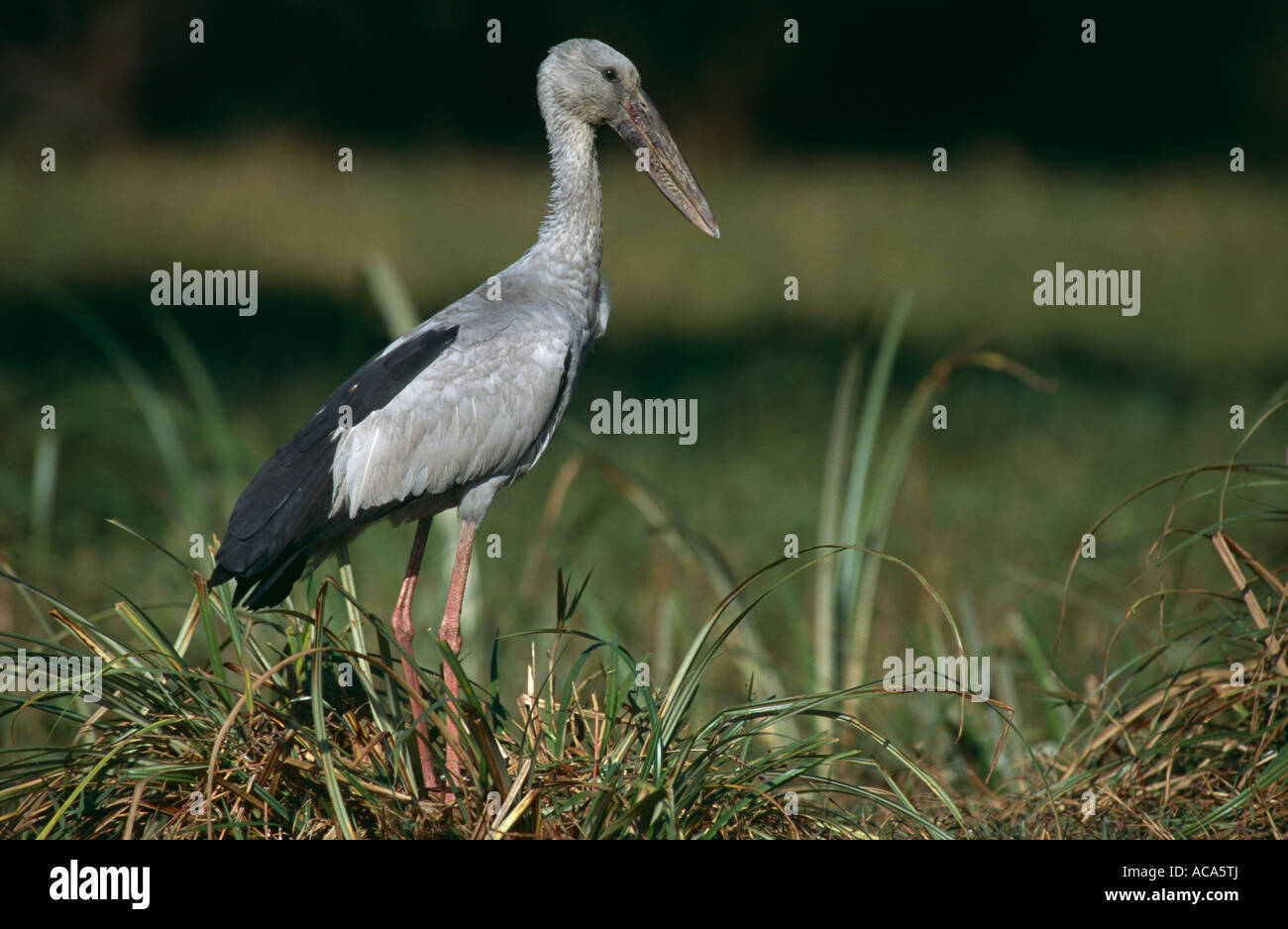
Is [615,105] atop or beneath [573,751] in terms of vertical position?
atop

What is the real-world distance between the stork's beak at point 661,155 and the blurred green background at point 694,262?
0.87 metres

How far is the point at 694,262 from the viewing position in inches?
615

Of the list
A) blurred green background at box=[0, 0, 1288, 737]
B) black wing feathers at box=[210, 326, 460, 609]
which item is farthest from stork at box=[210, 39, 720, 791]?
blurred green background at box=[0, 0, 1288, 737]

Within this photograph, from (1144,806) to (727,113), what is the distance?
59.0ft

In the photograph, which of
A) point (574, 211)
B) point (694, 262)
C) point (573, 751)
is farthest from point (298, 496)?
point (694, 262)

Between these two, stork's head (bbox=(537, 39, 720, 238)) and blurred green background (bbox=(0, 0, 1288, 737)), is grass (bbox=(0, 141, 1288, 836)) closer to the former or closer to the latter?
blurred green background (bbox=(0, 0, 1288, 737))

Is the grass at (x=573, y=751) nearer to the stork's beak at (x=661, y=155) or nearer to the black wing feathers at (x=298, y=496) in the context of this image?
the black wing feathers at (x=298, y=496)

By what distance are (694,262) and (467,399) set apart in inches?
473

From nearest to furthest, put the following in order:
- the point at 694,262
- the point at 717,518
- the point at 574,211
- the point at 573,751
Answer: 1. the point at 573,751
2. the point at 574,211
3. the point at 717,518
4. the point at 694,262

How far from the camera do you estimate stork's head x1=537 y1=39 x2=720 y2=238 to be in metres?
4.02

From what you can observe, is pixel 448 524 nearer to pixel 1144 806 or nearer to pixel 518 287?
pixel 518 287

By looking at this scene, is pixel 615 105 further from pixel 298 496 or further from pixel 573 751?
pixel 573 751
